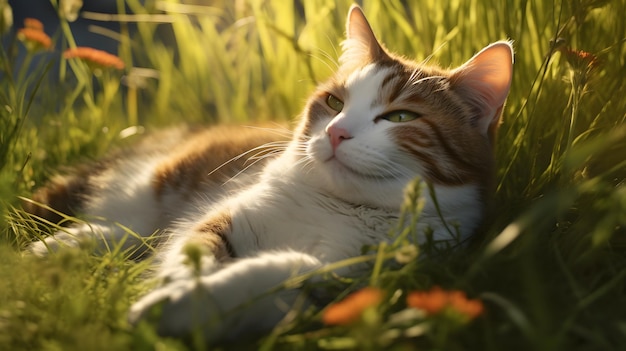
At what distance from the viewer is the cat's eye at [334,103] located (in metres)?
1.46

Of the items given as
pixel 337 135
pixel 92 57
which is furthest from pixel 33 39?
pixel 337 135

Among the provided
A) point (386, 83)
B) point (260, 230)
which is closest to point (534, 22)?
point (386, 83)

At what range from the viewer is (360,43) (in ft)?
5.24

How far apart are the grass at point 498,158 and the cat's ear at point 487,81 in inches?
3.2

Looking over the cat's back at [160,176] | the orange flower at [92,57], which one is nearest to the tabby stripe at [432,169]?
the cat's back at [160,176]

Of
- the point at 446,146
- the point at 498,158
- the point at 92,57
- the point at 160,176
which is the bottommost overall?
the point at 160,176

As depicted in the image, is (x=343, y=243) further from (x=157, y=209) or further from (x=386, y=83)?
(x=157, y=209)

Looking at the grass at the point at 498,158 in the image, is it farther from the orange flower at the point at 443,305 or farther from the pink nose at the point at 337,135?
the pink nose at the point at 337,135

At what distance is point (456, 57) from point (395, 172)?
768 mm

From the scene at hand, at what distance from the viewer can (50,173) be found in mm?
1920

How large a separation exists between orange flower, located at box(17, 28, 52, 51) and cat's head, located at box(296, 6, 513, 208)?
890mm

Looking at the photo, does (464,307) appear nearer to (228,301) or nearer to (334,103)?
(228,301)

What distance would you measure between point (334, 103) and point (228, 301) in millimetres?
691

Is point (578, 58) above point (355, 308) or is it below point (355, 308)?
above
